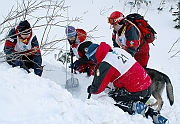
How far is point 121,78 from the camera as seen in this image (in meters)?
3.64

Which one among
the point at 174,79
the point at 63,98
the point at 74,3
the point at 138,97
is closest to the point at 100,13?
the point at 74,3

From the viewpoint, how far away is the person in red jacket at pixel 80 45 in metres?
5.02

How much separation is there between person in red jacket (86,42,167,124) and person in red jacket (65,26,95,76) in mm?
1367

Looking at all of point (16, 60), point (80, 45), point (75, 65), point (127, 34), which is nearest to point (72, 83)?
point (75, 65)

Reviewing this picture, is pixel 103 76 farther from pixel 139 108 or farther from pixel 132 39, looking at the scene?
pixel 132 39

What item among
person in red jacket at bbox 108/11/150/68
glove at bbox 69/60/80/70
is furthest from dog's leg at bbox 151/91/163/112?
glove at bbox 69/60/80/70

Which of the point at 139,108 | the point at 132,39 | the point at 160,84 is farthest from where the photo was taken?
the point at 132,39

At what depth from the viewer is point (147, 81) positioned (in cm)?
382

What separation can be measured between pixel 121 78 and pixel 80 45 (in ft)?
5.50

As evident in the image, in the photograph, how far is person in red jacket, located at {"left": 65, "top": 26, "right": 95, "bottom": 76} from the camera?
5020mm

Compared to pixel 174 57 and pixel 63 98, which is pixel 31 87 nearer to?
pixel 63 98

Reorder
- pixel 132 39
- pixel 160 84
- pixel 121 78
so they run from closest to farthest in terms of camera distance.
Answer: pixel 121 78 → pixel 160 84 → pixel 132 39

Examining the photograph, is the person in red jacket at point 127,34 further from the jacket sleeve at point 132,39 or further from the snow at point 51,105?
the snow at point 51,105

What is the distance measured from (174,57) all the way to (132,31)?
414 cm
